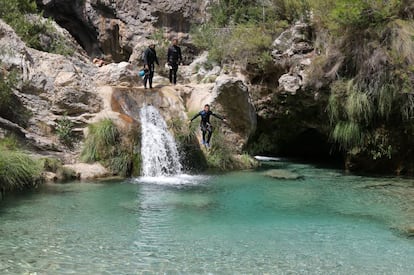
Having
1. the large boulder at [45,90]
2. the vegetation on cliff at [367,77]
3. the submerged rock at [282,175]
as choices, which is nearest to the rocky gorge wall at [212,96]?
the large boulder at [45,90]

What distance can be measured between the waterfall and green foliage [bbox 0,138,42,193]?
3.12m

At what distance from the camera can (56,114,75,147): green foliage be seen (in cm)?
1366

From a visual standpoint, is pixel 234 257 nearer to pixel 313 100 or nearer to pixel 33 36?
pixel 313 100

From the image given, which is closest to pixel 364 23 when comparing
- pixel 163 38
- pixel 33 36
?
pixel 33 36

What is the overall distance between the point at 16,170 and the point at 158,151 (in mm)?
4286

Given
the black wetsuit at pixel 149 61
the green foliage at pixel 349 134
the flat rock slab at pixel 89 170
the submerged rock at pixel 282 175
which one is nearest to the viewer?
the flat rock slab at pixel 89 170

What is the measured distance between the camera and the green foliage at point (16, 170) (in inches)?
402

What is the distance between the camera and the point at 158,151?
13734 millimetres

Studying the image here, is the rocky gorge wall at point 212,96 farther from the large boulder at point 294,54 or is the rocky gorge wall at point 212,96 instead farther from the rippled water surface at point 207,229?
the rippled water surface at point 207,229

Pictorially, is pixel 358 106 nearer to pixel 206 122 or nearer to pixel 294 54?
pixel 294 54

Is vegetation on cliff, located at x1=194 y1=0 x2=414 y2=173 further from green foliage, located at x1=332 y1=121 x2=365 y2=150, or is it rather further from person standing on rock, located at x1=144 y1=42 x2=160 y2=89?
person standing on rock, located at x1=144 y1=42 x2=160 y2=89

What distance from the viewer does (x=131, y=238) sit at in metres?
7.19

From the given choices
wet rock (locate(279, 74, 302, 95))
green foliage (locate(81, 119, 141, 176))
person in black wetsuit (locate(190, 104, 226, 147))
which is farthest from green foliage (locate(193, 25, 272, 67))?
green foliage (locate(81, 119, 141, 176))

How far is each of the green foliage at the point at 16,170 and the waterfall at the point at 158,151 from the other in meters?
3.12
